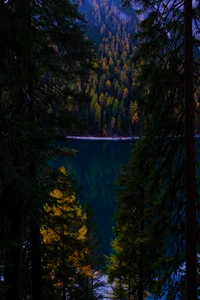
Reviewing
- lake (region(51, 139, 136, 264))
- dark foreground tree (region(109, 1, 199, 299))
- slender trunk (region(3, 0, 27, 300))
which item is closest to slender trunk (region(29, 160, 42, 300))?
slender trunk (region(3, 0, 27, 300))

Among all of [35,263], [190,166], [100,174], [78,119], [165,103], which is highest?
[165,103]

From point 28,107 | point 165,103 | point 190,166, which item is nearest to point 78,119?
point 28,107

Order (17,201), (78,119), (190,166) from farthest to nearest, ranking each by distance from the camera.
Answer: (78,119) < (190,166) < (17,201)

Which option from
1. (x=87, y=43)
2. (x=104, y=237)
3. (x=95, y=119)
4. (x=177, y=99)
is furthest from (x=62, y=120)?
(x=95, y=119)

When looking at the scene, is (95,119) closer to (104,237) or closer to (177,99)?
(104,237)

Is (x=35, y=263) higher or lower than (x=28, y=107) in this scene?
lower

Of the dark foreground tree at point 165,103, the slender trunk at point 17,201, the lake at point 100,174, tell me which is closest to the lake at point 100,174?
the lake at point 100,174

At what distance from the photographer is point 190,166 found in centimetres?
449

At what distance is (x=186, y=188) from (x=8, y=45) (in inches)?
139

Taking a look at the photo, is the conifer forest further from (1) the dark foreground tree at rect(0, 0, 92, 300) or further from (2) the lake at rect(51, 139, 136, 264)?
(2) the lake at rect(51, 139, 136, 264)

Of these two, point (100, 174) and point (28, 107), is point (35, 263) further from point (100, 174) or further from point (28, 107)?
point (100, 174)

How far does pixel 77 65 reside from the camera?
6.15 metres

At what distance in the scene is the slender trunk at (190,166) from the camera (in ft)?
14.5

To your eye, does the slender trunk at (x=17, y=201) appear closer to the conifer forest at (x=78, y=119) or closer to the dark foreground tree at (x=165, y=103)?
the conifer forest at (x=78, y=119)
